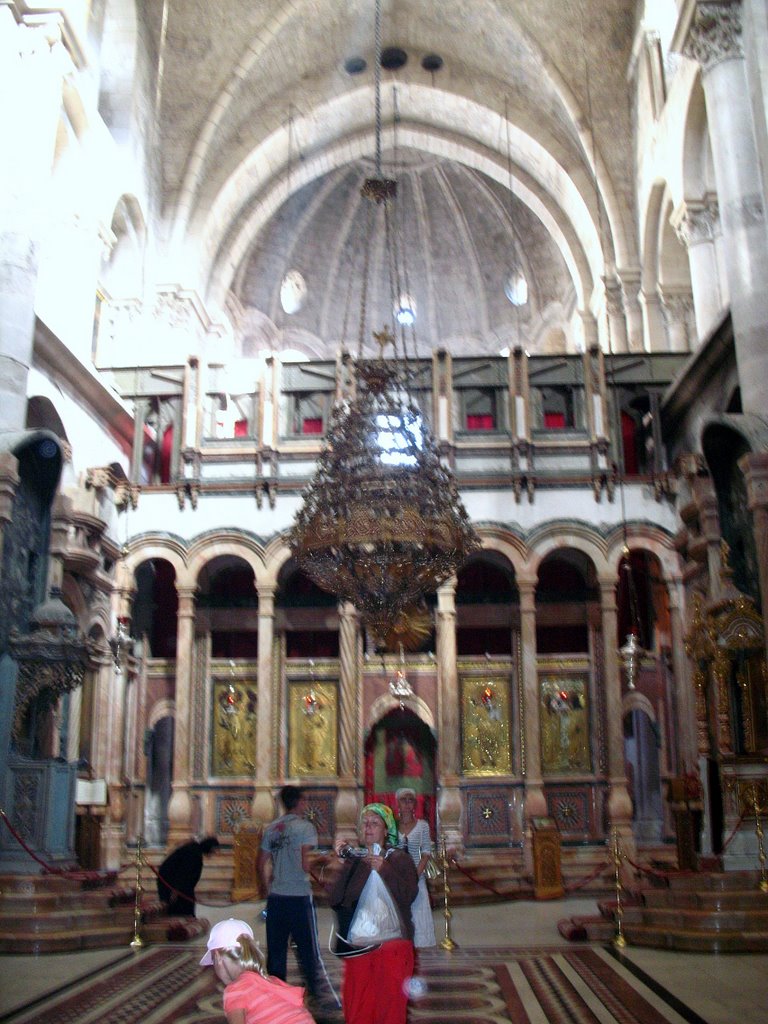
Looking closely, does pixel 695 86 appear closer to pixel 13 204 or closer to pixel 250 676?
pixel 13 204

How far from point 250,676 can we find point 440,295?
14.1 meters

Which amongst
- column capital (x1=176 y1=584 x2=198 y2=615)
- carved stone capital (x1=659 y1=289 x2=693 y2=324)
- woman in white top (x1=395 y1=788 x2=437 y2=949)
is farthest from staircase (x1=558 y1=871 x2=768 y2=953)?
carved stone capital (x1=659 y1=289 x2=693 y2=324)

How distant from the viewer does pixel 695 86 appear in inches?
632

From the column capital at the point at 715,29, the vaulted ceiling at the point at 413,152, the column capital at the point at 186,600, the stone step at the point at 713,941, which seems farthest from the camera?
the vaulted ceiling at the point at 413,152

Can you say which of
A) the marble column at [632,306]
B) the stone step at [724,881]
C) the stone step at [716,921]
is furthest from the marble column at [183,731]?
the marble column at [632,306]

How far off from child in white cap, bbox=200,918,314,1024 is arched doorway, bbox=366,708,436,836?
14.7 meters

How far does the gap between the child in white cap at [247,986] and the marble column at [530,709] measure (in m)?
12.6

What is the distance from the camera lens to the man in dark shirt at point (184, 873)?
11227 millimetres

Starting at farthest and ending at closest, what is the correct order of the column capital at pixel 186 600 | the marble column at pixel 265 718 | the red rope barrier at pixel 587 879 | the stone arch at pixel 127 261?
the stone arch at pixel 127 261 → the column capital at pixel 186 600 → the marble column at pixel 265 718 → the red rope barrier at pixel 587 879

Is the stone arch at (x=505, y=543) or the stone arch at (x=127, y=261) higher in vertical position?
the stone arch at (x=127, y=261)

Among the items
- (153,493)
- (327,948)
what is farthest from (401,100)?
(327,948)

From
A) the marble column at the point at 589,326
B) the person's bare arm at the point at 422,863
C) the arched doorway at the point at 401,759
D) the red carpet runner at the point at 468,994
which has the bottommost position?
the red carpet runner at the point at 468,994

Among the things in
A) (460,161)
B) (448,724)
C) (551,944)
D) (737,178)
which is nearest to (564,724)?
(448,724)

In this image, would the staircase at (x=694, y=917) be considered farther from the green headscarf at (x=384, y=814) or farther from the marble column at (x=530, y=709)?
the marble column at (x=530, y=709)
